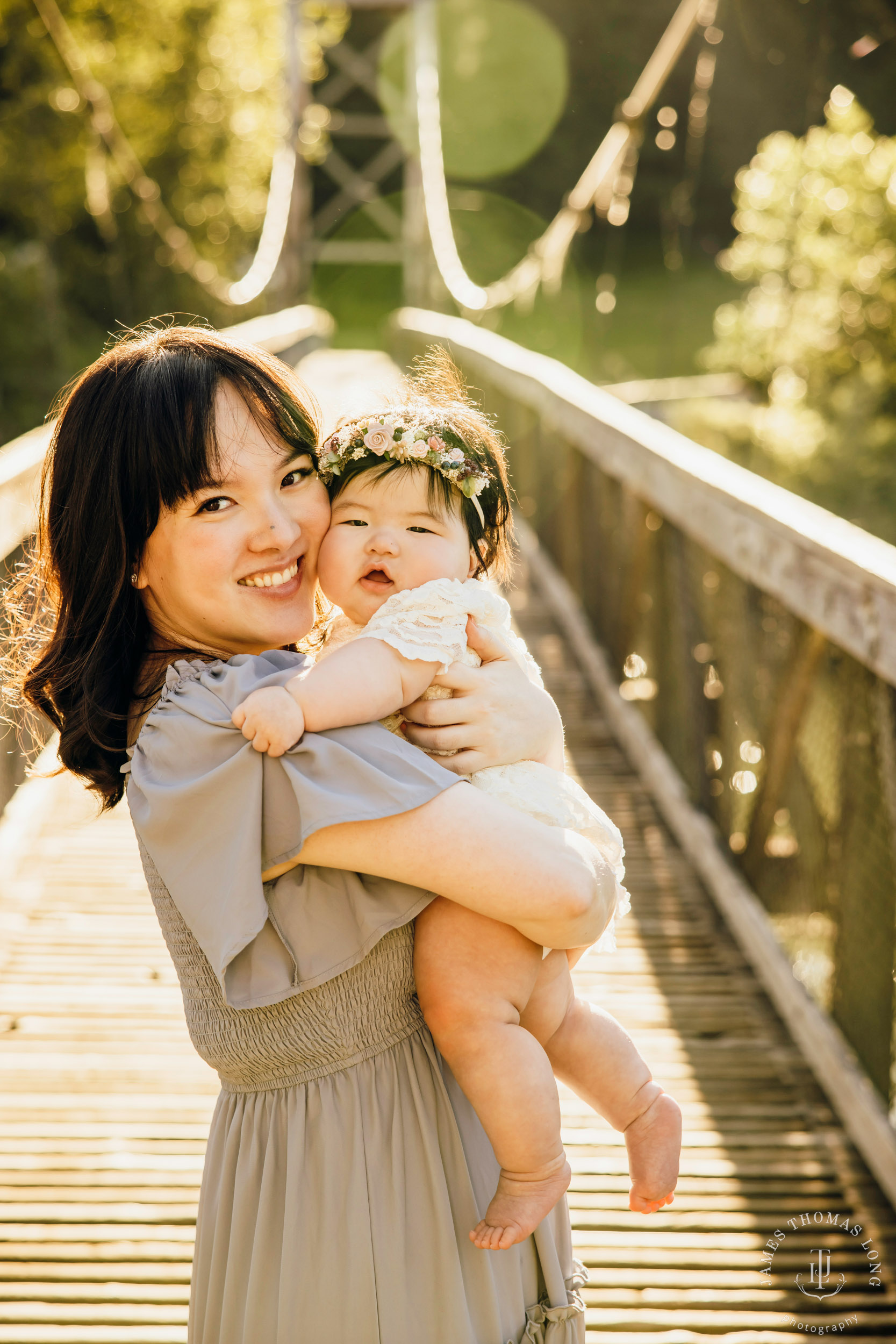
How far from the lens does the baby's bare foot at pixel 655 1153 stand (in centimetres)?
113

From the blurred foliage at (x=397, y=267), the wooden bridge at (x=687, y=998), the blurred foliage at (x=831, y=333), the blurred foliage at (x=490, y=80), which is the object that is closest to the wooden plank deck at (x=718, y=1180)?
the wooden bridge at (x=687, y=998)

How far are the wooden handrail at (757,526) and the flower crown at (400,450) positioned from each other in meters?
0.64

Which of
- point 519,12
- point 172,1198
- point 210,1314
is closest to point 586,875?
point 210,1314

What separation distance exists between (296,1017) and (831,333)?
228 inches

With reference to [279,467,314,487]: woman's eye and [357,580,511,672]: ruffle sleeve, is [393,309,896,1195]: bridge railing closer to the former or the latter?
[357,580,511,672]: ruffle sleeve

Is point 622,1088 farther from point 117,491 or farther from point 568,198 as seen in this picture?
point 568,198

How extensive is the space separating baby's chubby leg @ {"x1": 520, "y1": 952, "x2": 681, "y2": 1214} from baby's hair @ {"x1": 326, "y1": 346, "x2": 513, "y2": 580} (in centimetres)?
41

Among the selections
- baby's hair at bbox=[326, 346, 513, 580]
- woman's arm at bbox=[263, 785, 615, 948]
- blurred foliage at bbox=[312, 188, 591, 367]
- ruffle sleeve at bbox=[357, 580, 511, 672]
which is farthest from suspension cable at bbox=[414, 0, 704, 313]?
woman's arm at bbox=[263, 785, 615, 948]

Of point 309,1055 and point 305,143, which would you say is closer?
point 309,1055

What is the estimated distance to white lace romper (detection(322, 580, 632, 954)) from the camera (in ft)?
3.36

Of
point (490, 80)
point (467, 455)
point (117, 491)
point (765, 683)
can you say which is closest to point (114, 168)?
point (765, 683)

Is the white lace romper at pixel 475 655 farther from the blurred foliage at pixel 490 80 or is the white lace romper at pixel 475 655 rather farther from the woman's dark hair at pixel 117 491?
the blurred foliage at pixel 490 80

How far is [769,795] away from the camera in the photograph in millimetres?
2221

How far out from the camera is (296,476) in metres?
Result: 1.10
